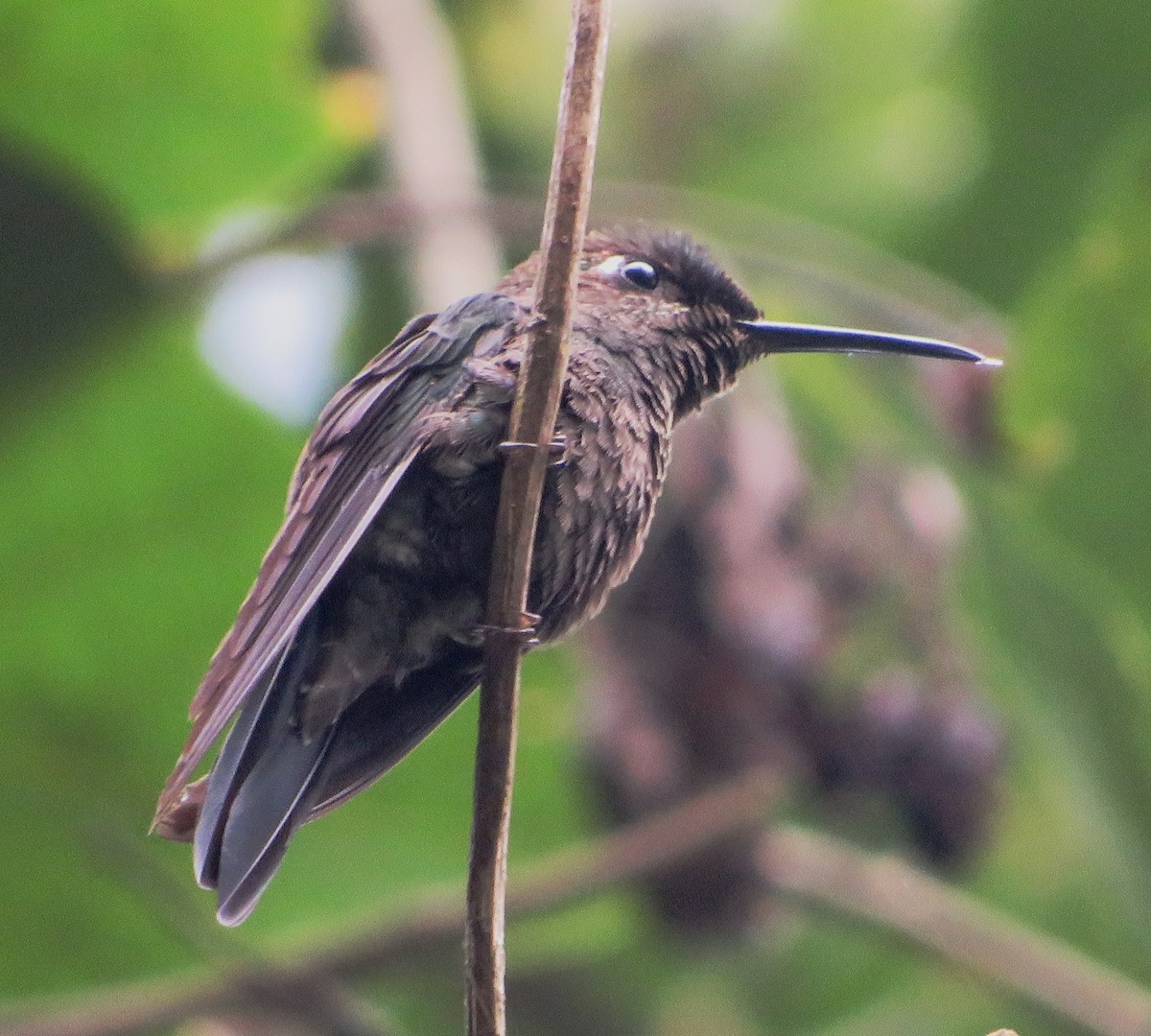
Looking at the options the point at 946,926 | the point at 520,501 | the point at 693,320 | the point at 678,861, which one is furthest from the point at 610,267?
the point at 946,926

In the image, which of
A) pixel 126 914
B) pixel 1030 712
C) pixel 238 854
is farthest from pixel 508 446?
pixel 126 914

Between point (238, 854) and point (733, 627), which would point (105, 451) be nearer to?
point (733, 627)

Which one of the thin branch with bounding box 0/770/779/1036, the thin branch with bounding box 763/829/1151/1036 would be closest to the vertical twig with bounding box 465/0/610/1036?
the thin branch with bounding box 0/770/779/1036

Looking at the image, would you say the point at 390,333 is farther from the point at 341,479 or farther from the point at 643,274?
the point at 341,479

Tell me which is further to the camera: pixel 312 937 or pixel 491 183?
pixel 491 183

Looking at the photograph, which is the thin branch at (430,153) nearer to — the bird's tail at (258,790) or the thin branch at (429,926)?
the thin branch at (429,926)

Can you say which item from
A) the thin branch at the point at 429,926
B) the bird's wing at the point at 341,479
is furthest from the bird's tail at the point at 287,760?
the thin branch at the point at 429,926

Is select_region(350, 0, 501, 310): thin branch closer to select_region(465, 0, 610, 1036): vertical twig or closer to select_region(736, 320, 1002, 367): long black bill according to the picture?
select_region(736, 320, 1002, 367): long black bill
